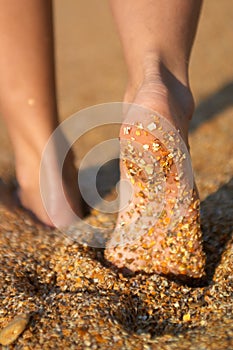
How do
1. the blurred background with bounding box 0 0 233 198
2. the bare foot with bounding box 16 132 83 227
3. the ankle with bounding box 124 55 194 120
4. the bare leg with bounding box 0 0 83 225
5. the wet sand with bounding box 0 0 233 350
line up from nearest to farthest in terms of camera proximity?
the wet sand with bounding box 0 0 233 350
the ankle with bounding box 124 55 194 120
the bare leg with bounding box 0 0 83 225
the bare foot with bounding box 16 132 83 227
the blurred background with bounding box 0 0 233 198

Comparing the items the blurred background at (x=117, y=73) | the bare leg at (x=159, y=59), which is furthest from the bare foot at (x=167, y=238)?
the blurred background at (x=117, y=73)

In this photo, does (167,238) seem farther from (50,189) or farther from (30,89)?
(30,89)

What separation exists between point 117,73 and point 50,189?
1.96 meters

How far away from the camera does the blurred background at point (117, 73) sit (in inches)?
96.3

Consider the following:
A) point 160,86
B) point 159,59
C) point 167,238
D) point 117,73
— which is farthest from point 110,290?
point 117,73

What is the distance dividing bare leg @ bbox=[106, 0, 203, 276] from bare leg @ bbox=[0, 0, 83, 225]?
0.24 m

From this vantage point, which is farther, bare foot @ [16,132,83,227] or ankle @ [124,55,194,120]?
bare foot @ [16,132,83,227]

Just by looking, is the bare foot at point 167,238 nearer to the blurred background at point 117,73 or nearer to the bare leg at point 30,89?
the bare leg at point 30,89

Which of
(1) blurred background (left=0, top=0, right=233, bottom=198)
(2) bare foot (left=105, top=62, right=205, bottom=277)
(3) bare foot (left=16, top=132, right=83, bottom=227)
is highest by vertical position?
(2) bare foot (left=105, top=62, right=205, bottom=277)

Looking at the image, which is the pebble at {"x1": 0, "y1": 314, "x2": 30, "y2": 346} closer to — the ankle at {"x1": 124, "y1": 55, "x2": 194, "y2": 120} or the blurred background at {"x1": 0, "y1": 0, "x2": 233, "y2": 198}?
the ankle at {"x1": 124, "y1": 55, "x2": 194, "y2": 120}

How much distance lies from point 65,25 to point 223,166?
2.78m

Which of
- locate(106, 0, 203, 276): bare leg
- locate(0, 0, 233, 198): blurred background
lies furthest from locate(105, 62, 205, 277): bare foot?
locate(0, 0, 233, 198): blurred background

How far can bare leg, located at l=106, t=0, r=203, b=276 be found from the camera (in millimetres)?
1420

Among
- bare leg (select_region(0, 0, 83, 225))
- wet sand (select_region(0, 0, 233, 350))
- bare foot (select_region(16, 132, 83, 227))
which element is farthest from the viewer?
bare foot (select_region(16, 132, 83, 227))
